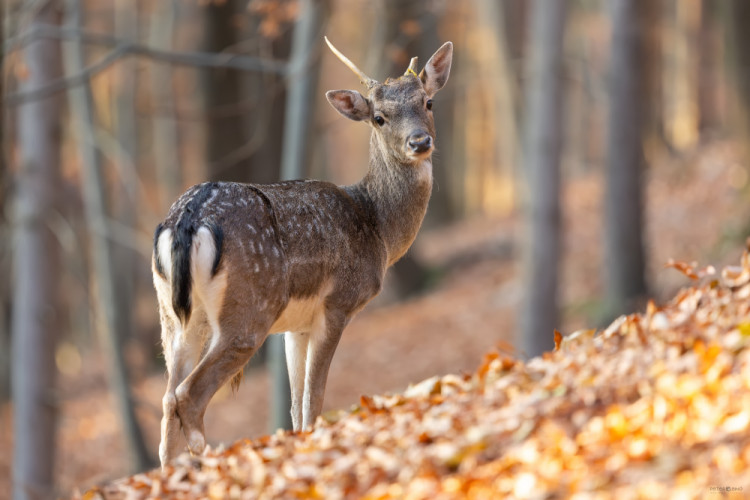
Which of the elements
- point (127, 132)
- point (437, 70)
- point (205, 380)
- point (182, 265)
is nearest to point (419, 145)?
point (437, 70)

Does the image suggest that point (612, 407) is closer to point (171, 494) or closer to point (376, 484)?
point (376, 484)

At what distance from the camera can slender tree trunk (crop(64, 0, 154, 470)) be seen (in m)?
12.6

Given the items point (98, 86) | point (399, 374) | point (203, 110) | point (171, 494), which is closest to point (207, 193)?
point (171, 494)

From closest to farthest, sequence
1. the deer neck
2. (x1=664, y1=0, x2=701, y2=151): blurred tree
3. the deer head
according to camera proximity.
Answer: the deer head
the deer neck
(x1=664, y1=0, x2=701, y2=151): blurred tree

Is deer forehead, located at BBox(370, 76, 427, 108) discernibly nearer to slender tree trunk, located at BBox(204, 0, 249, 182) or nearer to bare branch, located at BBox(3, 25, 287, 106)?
bare branch, located at BBox(3, 25, 287, 106)

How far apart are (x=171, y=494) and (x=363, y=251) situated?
201cm

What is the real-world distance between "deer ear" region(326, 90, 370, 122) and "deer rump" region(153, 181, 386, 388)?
0.70m

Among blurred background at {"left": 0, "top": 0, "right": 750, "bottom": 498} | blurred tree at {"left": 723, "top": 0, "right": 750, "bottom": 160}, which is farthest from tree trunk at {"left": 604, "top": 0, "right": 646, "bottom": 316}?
blurred tree at {"left": 723, "top": 0, "right": 750, "bottom": 160}

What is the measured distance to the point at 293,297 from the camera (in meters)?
5.76

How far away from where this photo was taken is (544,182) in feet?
40.5

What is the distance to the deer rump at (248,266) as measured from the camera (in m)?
5.37

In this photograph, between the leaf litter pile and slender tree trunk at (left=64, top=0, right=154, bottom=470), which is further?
slender tree trunk at (left=64, top=0, right=154, bottom=470)

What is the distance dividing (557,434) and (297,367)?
8.27 feet

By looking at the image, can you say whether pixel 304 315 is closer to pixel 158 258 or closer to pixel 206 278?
pixel 206 278
